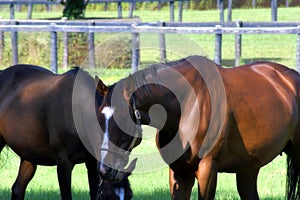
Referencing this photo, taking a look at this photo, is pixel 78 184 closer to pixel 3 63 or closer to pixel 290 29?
pixel 290 29

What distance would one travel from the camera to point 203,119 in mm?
6238

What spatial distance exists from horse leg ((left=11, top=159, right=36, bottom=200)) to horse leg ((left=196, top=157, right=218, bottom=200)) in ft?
7.32

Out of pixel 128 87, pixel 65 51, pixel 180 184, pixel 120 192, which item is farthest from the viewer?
pixel 65 51

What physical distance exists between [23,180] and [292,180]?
261cm

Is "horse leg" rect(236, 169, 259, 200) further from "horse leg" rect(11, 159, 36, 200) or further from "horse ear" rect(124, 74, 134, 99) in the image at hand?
"horse leg" rect(11, 159, 36, 200)

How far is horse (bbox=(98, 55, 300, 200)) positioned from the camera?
18.8ft

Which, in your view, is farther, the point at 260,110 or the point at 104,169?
the point at 260,110

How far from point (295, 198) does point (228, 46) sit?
16.5 metres

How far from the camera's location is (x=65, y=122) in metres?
7.21

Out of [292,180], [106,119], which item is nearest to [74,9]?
[292,180]

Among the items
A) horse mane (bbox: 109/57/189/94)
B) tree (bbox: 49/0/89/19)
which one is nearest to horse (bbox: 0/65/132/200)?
horse mane (bbox: 109/57/189/94)

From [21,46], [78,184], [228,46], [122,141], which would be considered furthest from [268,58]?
[122,141]

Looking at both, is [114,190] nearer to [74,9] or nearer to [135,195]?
A: [135,195]

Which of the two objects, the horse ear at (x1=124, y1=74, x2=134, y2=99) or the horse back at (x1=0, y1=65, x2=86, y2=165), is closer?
the horse ear at (x1=124, y1=74, x2=134, y2=99)
